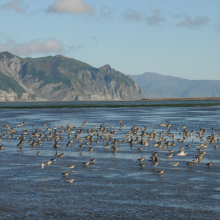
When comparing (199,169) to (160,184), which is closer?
(160,184)

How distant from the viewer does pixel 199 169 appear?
28.5m

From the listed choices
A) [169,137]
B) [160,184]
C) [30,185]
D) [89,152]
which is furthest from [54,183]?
[169,137]

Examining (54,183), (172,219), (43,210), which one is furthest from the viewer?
(54,183)

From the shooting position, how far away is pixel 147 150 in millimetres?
39031

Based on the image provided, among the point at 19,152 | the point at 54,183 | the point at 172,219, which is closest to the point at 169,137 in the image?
the point at 19,152

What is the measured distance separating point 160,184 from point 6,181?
9616 millimetres

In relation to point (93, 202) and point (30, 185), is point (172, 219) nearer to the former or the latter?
point (93, 202)

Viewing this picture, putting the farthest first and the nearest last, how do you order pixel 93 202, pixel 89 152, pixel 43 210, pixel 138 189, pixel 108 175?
1. pixel 89 152
2. pixel 108 175
3. pixel 138 189
4. pixel 93 202
5. pixel 43 210

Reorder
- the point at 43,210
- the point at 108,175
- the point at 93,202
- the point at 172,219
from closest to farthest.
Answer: the point at 172,219
the point at 43,210
the point at 93,202
the point at 108,175

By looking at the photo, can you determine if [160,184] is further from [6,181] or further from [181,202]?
[6,181]

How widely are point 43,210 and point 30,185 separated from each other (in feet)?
16.5

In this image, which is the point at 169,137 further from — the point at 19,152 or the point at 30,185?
the point at 30,185

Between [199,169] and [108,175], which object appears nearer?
[108,175]

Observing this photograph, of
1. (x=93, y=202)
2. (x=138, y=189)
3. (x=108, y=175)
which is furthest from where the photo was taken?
(x=108, y=175)
